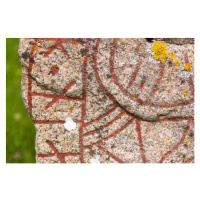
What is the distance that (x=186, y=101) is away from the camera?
1931 mm

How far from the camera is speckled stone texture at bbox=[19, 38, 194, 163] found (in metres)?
1.84

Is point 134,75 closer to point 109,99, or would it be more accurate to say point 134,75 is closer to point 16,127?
point 109,99

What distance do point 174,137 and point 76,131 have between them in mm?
705

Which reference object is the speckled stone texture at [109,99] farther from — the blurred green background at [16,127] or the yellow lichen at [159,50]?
the blurred green background at [16,127]

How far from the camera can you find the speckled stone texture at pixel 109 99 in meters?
1.84

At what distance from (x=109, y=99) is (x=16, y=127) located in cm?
140

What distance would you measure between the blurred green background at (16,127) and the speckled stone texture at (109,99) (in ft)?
2.51

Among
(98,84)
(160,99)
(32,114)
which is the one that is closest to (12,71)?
(32,114)

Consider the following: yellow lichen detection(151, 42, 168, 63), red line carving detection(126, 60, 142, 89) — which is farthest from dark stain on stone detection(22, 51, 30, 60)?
yellow lichen detection(151, 42, 168, 63)

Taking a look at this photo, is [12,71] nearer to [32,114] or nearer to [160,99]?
[32,114]

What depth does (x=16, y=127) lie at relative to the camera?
2885 mm

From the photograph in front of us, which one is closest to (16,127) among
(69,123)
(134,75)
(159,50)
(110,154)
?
(69,123)

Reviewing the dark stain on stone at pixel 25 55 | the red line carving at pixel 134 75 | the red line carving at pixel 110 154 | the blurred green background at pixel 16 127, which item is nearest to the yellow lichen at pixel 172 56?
the red line carving at pixel 134 75

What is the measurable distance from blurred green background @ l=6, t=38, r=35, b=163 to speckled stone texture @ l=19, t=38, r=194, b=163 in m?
0.76
